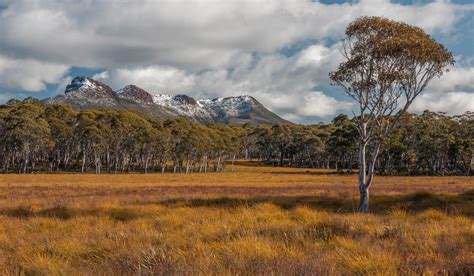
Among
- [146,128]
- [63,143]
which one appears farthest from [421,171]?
[63,143]

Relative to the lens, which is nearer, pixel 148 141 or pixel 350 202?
pixel 350 202

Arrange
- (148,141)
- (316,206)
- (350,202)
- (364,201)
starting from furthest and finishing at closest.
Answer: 1. (148,141)
2. (350,202)
3. (316,206)
4. (364,201)

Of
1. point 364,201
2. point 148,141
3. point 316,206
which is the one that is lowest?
point 316,206

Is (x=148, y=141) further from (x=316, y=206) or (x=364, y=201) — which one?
(x=364, y=201)

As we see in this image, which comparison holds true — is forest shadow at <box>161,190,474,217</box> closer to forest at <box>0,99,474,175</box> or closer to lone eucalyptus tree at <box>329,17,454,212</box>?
lone eucalyptus tree at <box>329,17,454,212</box>

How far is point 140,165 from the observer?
124 metres

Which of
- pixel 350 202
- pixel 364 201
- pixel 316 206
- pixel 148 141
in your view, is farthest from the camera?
pixel 148 141

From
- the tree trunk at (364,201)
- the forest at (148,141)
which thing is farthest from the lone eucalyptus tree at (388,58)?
the forest at (148,141)

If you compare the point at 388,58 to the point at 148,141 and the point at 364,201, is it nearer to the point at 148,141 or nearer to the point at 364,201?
the point at 364,201

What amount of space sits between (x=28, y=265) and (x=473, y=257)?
6.96 m

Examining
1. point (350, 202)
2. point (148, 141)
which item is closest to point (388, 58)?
point (350, 202)

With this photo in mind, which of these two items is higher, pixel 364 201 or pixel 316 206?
pixel 364 201

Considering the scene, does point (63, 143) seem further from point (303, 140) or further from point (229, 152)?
point (303, 140)

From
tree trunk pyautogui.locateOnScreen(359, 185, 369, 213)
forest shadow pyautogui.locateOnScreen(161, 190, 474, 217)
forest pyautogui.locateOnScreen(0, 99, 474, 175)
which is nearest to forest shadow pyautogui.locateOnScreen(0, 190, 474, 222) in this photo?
forest shadow pyautogui.locateOnScreen(161, 190, 474, 217)
